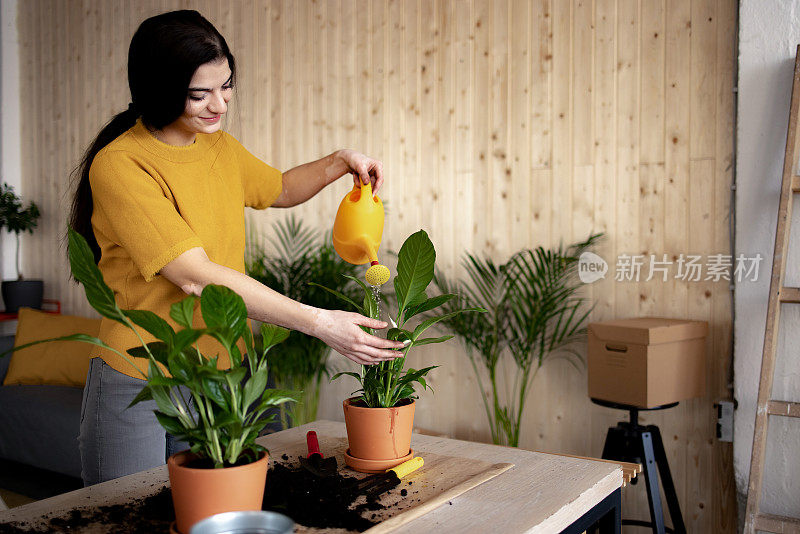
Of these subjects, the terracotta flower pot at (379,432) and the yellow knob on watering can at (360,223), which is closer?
the terracotta flower pot at (379,432)

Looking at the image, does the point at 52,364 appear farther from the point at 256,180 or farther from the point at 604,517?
the point at 604,517

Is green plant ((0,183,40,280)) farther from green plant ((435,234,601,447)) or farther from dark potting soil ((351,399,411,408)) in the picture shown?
dark potting soil ((351,399,411,408))

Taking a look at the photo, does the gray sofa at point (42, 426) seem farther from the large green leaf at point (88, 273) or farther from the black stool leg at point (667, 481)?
the large green leaf at point (88, 273)

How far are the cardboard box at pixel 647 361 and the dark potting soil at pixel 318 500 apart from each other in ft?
4.81

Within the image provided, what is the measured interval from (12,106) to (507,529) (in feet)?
17.9

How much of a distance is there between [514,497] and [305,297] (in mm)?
2419

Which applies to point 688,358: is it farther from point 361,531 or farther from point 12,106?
point 12,106

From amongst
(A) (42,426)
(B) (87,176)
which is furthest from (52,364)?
(B) (87,176)

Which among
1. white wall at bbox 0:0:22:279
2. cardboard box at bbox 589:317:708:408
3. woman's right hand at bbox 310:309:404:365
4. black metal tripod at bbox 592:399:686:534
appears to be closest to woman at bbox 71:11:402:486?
woman's right hand at bbox 310:309:404:365

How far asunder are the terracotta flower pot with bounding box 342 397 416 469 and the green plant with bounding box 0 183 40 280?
4.44 m

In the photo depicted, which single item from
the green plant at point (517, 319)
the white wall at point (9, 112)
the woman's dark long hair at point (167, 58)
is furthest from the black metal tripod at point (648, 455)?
the white wall at point (9, 112)

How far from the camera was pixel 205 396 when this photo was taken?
103 cm

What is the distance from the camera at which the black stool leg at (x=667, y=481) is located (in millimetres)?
2582

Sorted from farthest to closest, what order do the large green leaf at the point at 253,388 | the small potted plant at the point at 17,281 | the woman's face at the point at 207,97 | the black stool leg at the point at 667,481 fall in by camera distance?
the small potted plant at the point at 17,281 < the black stool leg at the point at 667,481 < the woman's face at the point at 207,97 < the large green leaf at the point at 253,388
